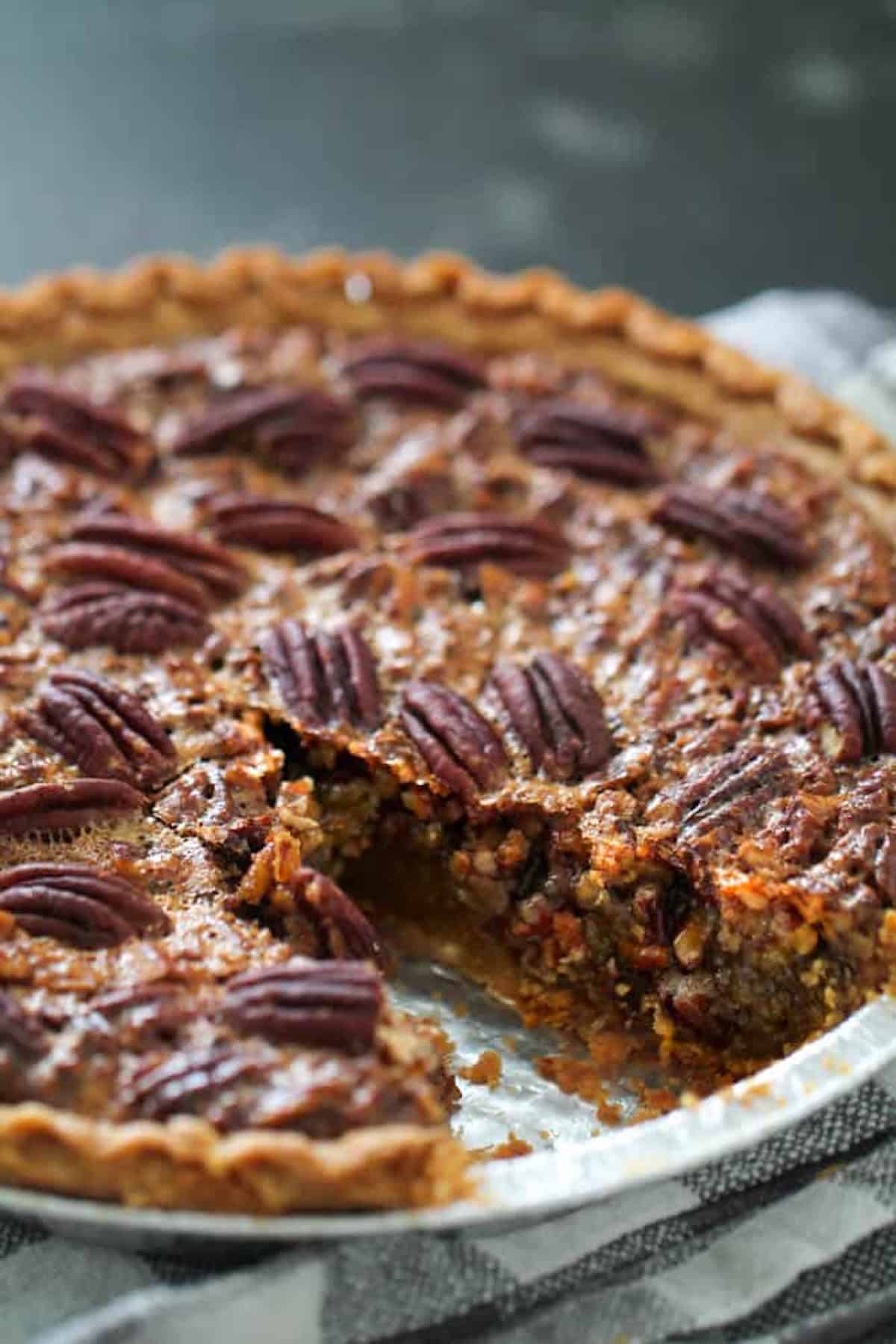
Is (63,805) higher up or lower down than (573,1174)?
higher up

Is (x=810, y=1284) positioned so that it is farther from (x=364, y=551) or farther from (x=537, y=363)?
(x=537, y=363)

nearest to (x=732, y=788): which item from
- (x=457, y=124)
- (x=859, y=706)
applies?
(x=859, y=706)

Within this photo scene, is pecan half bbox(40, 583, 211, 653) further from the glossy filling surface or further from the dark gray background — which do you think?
the dark gray background

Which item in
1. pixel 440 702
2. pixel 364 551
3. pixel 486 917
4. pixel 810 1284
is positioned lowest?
pixel 810 1284

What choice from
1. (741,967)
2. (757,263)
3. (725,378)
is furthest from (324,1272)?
(757,263)

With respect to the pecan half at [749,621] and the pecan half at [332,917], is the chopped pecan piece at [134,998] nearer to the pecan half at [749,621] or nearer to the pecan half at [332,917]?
the pecan half at [332,917]

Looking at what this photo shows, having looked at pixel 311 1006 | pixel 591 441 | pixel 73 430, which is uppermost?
pixel 73 430

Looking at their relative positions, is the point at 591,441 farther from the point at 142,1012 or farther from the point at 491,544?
the point at 142,1012
